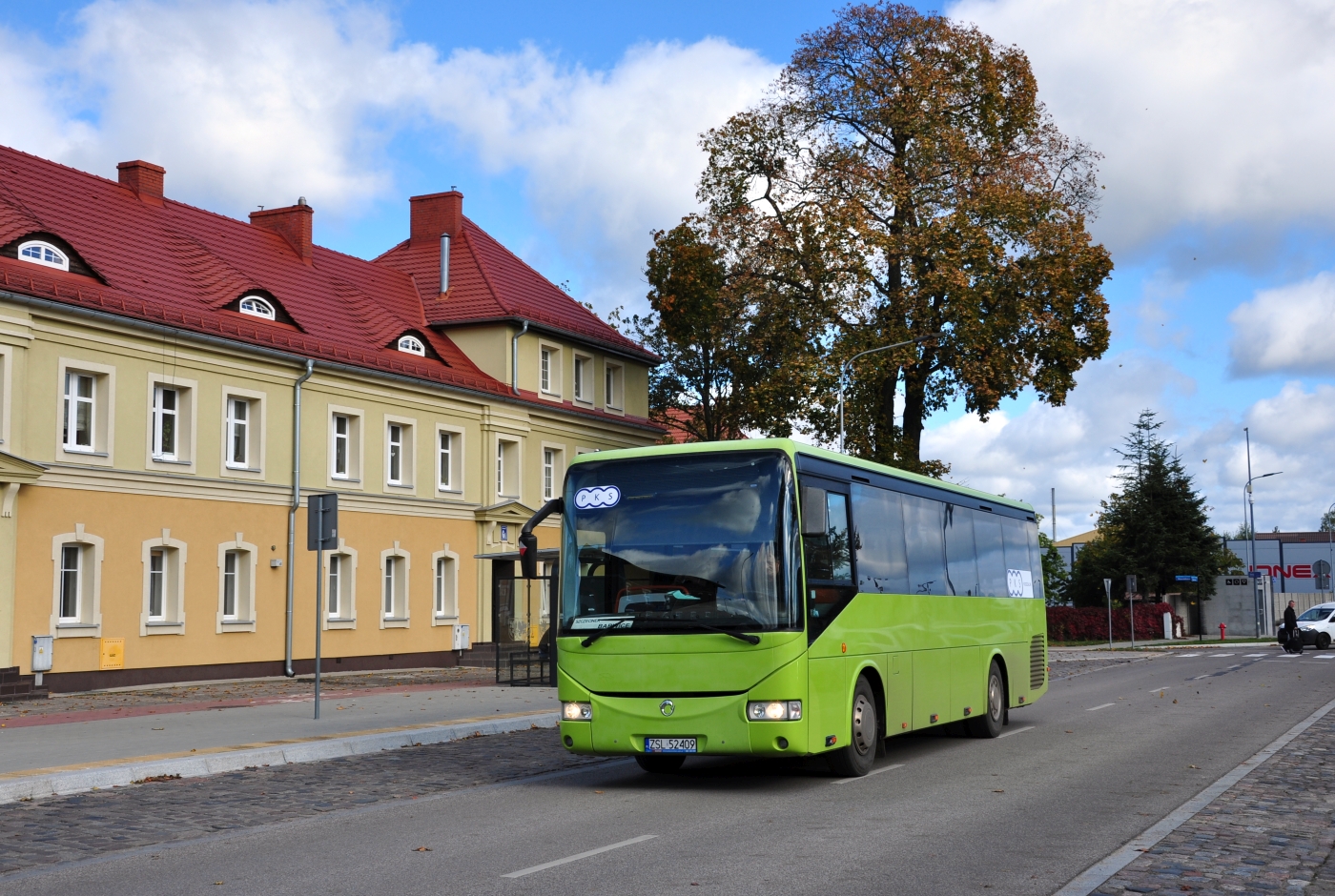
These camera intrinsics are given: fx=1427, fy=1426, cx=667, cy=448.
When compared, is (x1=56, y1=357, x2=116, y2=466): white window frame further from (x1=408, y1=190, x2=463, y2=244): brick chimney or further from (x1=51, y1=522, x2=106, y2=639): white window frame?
(x1=408, y1=190, x2=463, y2=244): brick chimney

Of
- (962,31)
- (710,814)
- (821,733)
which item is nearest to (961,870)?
(710,814)

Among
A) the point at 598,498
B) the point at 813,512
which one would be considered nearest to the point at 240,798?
the point at 598,498

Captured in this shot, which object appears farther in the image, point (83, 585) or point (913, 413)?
point (913, 413)

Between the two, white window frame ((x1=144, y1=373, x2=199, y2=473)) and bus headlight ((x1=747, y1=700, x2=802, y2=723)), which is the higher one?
white window frame ((x1=144, y1=373, x2=199, y2=473))

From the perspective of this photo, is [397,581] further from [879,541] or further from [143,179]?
[879,541]

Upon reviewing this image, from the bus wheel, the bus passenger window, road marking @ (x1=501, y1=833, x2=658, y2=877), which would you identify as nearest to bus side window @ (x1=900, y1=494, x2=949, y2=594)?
the bus passenger window

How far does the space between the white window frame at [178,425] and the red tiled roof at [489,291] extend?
13314 mm

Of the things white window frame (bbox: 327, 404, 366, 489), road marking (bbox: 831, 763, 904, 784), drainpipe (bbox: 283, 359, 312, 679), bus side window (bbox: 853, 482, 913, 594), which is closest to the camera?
road marking (bbox: 831, 763, 904, 784)

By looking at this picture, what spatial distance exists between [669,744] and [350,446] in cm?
2659

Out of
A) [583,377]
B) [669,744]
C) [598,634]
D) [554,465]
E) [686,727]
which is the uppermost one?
[583,377]

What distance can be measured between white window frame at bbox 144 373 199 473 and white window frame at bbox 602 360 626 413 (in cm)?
A: 1952

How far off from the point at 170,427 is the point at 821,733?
23.0m

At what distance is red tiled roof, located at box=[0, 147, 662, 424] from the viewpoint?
98.6 feet

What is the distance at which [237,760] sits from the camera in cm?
1482
